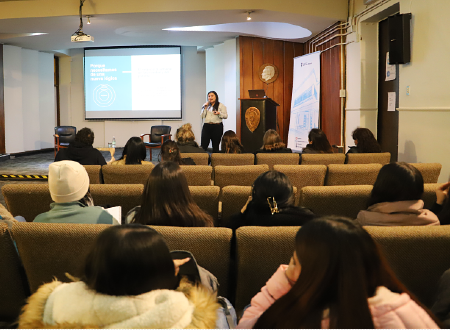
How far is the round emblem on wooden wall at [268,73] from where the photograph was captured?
396 inches

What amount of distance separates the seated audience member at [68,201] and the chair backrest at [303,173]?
1757 mm

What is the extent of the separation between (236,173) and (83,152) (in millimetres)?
2157

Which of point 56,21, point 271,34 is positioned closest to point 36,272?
point 56,21

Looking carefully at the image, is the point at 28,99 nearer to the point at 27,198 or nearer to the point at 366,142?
the point at 366,142

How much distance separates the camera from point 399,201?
214 centimetres

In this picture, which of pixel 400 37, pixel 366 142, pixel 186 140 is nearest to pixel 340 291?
pixel 366 142

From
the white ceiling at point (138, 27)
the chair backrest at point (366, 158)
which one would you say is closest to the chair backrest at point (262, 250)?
the chair backrest at point (366, 158)

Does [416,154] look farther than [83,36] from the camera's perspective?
No

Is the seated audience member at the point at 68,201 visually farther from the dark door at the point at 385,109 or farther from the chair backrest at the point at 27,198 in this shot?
the dark door at the point at 385,109

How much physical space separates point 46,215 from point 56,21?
7029mm

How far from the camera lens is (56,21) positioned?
8.14 m

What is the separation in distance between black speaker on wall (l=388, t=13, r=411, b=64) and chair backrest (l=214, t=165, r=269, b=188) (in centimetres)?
306

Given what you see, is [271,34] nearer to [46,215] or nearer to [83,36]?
[83,36]

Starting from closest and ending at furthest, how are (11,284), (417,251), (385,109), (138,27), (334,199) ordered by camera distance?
(417,251)
(11,284)
(334,199)
(385,109)
(138,27)
